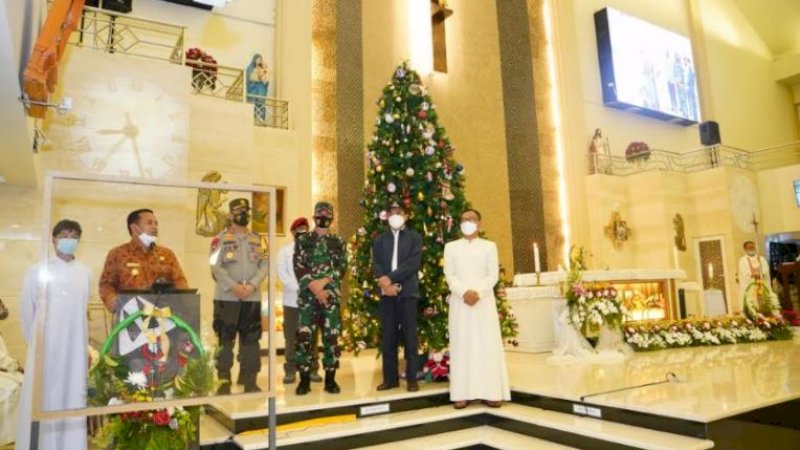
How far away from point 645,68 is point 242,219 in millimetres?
15062

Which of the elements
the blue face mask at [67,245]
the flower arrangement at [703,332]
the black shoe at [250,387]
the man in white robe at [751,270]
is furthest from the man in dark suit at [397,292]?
the man in white robe at [751,270]

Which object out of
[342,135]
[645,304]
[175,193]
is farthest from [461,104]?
[175,193]

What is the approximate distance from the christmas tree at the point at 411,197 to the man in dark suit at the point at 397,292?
54cm

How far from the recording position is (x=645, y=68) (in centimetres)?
1520

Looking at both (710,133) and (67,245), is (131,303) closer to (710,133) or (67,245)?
(67,245)

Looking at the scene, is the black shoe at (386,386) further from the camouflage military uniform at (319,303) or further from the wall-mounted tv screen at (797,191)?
the wall-mounted tv screen at (797,191)

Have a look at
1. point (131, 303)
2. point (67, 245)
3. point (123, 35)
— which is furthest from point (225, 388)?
point (123, 35)

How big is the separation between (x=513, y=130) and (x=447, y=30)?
274 centimetres

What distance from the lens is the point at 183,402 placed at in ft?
9.08

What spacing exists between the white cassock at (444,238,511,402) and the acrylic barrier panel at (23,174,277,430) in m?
2.22

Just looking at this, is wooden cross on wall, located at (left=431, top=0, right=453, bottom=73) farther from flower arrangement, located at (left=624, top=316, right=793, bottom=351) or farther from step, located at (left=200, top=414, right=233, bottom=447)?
step, located at (left=200, top=414, right=233, bottom=447)

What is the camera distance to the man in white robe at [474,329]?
4664mm

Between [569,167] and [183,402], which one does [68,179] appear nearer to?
[183,402]

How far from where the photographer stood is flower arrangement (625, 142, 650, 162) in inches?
566
